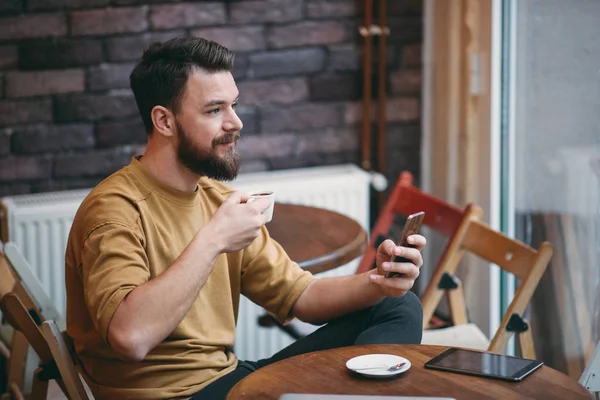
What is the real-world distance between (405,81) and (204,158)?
6.08 feet

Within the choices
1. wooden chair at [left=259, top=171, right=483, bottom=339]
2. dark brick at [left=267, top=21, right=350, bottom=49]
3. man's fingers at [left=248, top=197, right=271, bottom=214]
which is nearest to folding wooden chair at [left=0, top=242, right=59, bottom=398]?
wooden chair at [left=259, top=171, right=483, bottom=339]

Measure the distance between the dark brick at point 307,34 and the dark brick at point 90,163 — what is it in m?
0.72

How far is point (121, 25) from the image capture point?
3334mm

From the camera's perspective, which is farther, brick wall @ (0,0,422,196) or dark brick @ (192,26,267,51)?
dark brick @ (192,26,267,51)

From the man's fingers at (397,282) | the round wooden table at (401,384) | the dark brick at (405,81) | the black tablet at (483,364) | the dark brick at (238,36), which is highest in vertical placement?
the dark brick at (238,36)

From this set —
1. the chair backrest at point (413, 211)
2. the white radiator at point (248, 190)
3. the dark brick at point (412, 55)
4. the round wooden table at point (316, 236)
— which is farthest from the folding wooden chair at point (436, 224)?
the dark brick at point (412, 55)

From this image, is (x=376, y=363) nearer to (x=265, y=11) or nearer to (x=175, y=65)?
(x=175, y=65)

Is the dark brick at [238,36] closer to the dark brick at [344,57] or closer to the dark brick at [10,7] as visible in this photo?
the dark brick at [344,57]

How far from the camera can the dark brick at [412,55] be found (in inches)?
142

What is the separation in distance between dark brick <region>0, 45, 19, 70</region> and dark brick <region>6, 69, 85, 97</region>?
32 mm

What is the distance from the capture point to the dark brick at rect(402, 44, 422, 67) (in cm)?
362

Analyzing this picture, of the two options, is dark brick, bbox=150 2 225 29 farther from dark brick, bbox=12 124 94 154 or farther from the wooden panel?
the wooden panel

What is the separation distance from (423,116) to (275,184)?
710 mm

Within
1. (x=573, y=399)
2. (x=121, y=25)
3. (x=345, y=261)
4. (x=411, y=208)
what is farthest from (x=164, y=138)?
(x=121, y=25)
